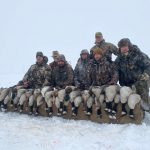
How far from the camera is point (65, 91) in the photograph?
10891mm

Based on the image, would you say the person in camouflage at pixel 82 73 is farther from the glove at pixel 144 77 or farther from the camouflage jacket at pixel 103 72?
the glove at pixel 144 77

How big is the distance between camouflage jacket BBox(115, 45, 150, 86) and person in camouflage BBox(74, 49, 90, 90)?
1.06 m

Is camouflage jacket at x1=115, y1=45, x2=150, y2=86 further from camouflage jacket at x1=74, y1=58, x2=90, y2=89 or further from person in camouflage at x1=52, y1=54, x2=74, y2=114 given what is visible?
person in camouflage at x1=52, y1=54, x2=74, y2=114

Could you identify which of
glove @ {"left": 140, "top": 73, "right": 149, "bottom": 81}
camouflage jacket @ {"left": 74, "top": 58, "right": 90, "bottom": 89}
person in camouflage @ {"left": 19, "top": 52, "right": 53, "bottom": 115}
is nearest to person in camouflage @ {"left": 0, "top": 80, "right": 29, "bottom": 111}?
person in camouflage @ {"left": 19, "top": 52, "right": 53, "bottom": 115}

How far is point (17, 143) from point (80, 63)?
161 inches

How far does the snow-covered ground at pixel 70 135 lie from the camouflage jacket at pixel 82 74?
1.23 metres

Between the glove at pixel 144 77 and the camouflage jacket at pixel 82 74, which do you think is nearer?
the glove at pixel 144 77

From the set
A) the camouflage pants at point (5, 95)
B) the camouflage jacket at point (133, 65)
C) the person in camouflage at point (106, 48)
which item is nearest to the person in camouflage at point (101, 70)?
the camouflage jacket at point (133, 65)

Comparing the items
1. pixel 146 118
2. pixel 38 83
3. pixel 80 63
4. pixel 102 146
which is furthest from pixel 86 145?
pixel 38 83

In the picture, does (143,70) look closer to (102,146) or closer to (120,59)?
(120,59)

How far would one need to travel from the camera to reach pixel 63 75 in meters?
12.1

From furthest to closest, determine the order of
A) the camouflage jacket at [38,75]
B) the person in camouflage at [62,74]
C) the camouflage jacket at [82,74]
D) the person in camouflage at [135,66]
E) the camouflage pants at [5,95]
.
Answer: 1. the camouflage jacket at [38,75]
2. the camouflage pants at [5,95]
3. the person in camouflage at [62,74]
4. the camouflage jacket at [82,74]
5. the person in camouflage at [135,66]

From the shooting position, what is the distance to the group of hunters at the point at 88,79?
34.3 ft

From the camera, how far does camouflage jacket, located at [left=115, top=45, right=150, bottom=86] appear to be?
1055 centimetres
